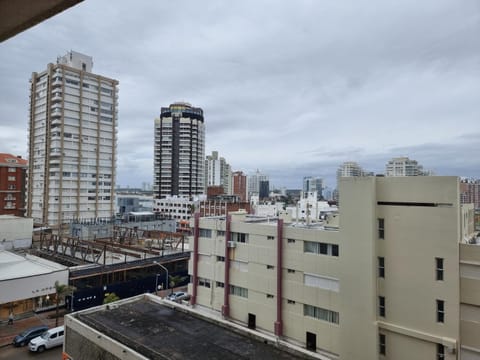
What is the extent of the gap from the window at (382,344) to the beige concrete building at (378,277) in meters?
0.04

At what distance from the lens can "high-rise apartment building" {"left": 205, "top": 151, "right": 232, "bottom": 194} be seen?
118m

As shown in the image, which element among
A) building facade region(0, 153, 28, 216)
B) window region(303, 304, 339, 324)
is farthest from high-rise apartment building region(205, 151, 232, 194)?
window region(303, 304, 339, 324)

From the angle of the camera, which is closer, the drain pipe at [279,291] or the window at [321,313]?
the window at [321,313]

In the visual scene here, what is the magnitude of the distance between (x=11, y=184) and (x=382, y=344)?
57.8m

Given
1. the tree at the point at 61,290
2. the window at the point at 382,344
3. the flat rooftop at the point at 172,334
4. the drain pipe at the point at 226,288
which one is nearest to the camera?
the flat rooftop at the point at 172,334

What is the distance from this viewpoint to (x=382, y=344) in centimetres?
1603

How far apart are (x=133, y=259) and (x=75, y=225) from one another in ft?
74.2

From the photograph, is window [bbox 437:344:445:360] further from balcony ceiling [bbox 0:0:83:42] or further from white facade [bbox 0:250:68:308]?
white facade [bbox 0:250:68:308]

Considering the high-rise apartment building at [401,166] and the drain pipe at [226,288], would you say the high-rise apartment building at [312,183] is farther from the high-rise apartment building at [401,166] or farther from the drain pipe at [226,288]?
the drain pipe at [226,288]

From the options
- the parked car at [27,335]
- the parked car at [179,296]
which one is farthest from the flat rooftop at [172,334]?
the parked car at [179,296]

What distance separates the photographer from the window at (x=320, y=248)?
59.5ft

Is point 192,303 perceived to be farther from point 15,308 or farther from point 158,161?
point 158,161

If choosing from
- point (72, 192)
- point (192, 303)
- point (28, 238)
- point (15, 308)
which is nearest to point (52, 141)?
point (72, 192)

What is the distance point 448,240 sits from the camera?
1437 cm
